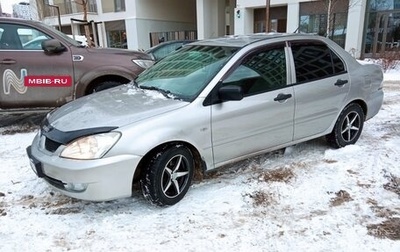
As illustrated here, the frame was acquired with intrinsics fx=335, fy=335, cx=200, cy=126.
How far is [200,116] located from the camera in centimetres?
318

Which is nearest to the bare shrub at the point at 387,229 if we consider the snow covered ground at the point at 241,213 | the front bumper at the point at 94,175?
the snow covered ground at the point at 241,213

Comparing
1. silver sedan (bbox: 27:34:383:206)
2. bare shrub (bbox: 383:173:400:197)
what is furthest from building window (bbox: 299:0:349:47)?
bare shrub (bbox: 383:173:400:197)

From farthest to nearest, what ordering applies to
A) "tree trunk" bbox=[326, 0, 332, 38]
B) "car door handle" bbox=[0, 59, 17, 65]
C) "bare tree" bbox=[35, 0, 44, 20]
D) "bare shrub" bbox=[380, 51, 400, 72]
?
"bare tree" bbox=[35, 0, 44, 20] → "tree trunk" bbox=[326, 0, 332, 38] → "bare shrub" bbox=[380, 51, 400, 72] → "car door handle" bbox=[0, 59, 17, 65]

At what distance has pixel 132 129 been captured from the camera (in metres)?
2.85

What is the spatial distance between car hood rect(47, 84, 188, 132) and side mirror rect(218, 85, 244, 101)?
366mm

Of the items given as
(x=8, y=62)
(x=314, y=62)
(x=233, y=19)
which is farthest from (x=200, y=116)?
(x=233, y=19)

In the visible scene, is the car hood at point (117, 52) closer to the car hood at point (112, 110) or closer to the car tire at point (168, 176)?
the car hood at point (112, 110)

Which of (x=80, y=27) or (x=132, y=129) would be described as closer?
(x=132, y=129)

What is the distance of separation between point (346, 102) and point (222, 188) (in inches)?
80.9

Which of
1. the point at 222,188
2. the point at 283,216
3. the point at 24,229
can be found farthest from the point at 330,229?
the point at 24,229

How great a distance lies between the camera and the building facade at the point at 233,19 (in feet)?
62.0

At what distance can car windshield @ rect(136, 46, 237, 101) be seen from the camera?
3.38 meters

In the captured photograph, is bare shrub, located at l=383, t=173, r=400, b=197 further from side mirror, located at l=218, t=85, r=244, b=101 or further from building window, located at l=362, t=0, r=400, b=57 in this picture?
building window, located at l=362, t=0, r=400, b=57

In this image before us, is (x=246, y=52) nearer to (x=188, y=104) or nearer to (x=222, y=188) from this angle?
(x=188, y=104)
